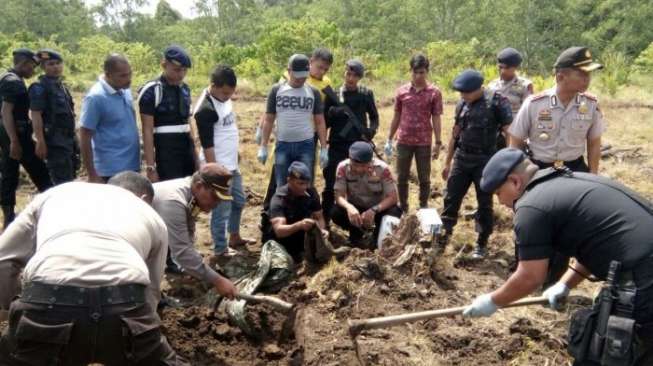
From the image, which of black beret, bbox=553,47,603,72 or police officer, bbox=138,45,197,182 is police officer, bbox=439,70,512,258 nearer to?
black beret, bbox=553,47,603,72

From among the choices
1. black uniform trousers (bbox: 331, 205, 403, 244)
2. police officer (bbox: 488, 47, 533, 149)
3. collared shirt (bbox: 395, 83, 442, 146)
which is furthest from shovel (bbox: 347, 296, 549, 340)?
police officer (bbox: 488, 47, 533, 149)

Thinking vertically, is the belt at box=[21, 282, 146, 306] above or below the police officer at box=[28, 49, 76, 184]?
below

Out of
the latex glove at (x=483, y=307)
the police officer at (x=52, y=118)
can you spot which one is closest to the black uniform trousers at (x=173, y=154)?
the police officer at (x=52, y=118)

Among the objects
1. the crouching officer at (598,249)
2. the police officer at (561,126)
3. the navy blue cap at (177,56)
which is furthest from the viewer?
the navy blue cap at (177,56)

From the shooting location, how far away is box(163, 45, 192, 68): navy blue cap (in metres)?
4.59

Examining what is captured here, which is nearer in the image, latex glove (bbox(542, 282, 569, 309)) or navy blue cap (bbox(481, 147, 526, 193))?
navy blue cap (bbox(481, 147, 526, 193))

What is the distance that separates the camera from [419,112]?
19.6 feet

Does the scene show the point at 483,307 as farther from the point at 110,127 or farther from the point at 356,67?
the point at 356,67

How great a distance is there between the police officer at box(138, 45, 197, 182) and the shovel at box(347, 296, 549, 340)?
2.20 m

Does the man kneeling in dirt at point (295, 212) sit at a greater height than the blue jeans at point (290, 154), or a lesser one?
lesser

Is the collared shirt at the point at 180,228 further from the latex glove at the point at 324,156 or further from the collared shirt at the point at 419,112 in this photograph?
the collared shirt at the point at 419,112

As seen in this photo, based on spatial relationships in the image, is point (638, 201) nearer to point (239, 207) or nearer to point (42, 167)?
point (239, 207)

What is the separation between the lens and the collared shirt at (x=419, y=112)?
5988 mm

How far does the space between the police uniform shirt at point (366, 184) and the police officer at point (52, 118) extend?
256 centimetres
